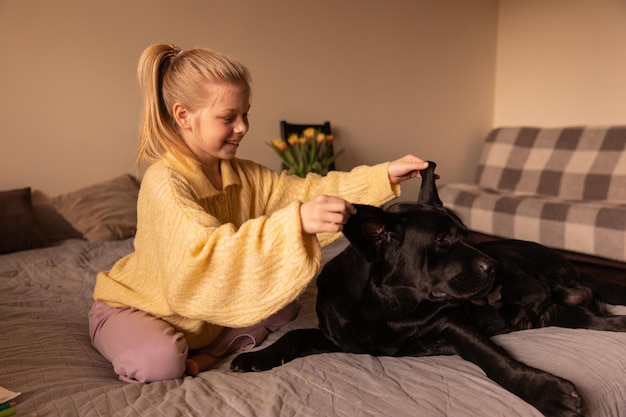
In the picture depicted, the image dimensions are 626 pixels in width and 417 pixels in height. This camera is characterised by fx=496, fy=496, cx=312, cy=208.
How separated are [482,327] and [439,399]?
1.25 ft

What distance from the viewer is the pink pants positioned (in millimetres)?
1126

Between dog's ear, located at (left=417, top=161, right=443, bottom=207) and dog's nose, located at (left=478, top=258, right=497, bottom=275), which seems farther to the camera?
dog's ear, located at (left=417, top=161, right=443, bottom=207)

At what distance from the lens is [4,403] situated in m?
0.91

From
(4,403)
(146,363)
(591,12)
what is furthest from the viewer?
(591,12)

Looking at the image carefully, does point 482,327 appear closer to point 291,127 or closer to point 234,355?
point 234,355

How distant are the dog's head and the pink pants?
1.44ft

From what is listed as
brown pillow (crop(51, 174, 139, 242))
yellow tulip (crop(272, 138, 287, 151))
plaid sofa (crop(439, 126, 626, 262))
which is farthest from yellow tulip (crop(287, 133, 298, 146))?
plaid sofa (crop(439, 126, 626, 262))

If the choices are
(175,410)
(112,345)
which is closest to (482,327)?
(175,410)

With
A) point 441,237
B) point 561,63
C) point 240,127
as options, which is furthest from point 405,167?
point 561,63

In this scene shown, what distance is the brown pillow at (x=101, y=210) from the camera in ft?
8.32

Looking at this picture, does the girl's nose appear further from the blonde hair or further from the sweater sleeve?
the sweater sleeve

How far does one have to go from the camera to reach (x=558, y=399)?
88 cm

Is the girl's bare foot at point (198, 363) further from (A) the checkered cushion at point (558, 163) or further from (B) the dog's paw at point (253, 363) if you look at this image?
(A) the checkered cushion at point (558, 163)

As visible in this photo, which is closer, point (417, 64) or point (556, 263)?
point (556, 263)
